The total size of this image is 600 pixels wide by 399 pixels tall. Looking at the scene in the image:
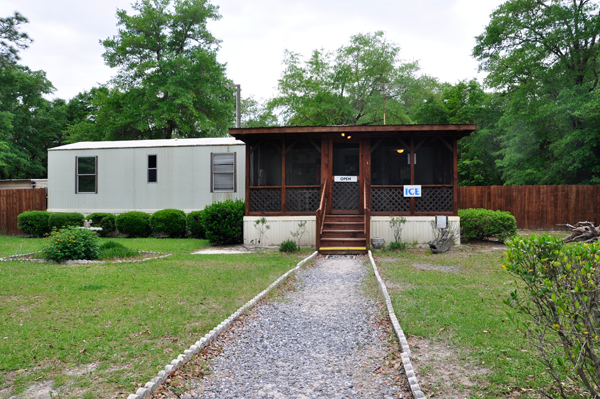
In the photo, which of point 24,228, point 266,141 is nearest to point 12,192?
point 24,228

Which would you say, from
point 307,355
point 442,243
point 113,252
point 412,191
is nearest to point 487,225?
point 442,243

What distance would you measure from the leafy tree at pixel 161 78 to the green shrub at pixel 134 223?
11702mm

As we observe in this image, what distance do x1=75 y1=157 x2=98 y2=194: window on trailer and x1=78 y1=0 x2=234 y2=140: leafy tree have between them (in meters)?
9.59

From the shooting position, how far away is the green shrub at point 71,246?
9.11 metres

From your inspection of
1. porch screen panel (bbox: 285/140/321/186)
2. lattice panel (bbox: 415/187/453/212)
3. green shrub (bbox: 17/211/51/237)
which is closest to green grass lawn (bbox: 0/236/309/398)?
lattice panel (bbox: 415/187/453/212)

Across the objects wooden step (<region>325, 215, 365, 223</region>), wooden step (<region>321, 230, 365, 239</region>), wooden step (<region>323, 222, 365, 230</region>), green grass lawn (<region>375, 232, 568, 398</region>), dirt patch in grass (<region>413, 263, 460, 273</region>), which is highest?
wooden step (<region>325, 215, 365, 223</region>)

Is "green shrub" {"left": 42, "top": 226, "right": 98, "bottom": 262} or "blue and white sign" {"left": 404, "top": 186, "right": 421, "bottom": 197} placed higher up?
"blue and white sign" {"left": 404, "top": 186, "right": 421, "bottom": 197}

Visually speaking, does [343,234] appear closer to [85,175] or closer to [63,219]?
[63,219]

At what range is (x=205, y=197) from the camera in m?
15.1

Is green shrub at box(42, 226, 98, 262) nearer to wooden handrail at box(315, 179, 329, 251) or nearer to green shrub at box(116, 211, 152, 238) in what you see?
green shrub at box(116, 211, 152, 238)

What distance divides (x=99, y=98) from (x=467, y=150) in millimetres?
24872

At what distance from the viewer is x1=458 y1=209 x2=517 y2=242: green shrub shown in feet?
39.6

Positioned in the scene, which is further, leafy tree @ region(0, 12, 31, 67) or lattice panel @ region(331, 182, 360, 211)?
leafy tree @ region(0, 12, 31, 67)

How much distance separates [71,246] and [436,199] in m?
9.49
